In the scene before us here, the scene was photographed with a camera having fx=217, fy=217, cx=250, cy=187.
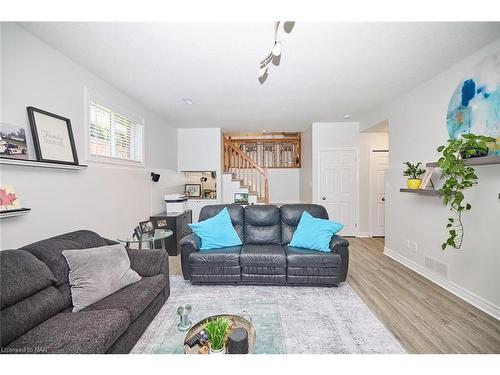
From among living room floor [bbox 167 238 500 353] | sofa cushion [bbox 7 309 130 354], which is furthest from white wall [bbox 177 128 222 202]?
sofa cushion [bbox 7 309 130 354]

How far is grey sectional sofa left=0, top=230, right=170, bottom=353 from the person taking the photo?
1218 millimetres

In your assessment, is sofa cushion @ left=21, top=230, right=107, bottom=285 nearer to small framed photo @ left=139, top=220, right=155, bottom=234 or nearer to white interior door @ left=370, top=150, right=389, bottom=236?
small framed photo @ left=139, top=220, right=155, bottom=234

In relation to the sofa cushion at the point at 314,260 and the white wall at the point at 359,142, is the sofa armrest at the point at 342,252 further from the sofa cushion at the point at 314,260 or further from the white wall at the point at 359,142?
the white wall at the point at 359,142

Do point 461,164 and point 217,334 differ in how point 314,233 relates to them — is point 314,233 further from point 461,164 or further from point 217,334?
point 217,334

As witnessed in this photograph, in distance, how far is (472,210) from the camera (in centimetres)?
235

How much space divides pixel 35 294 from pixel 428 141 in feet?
14.6

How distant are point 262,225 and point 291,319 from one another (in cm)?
140

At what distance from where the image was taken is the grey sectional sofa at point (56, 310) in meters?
1.22

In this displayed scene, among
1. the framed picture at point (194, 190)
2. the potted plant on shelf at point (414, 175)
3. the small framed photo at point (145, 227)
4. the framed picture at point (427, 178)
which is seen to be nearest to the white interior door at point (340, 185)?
the potted plant on shelf at point (414, 175)

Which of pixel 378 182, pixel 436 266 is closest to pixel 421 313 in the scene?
pixel 436 266

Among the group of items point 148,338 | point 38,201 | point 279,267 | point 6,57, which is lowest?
point 148,338

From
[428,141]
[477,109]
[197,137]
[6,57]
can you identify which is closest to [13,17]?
[6,57]

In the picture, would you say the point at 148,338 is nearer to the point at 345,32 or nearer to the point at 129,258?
the point at 129,258

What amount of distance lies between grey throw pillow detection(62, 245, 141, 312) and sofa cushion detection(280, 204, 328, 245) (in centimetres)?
199
